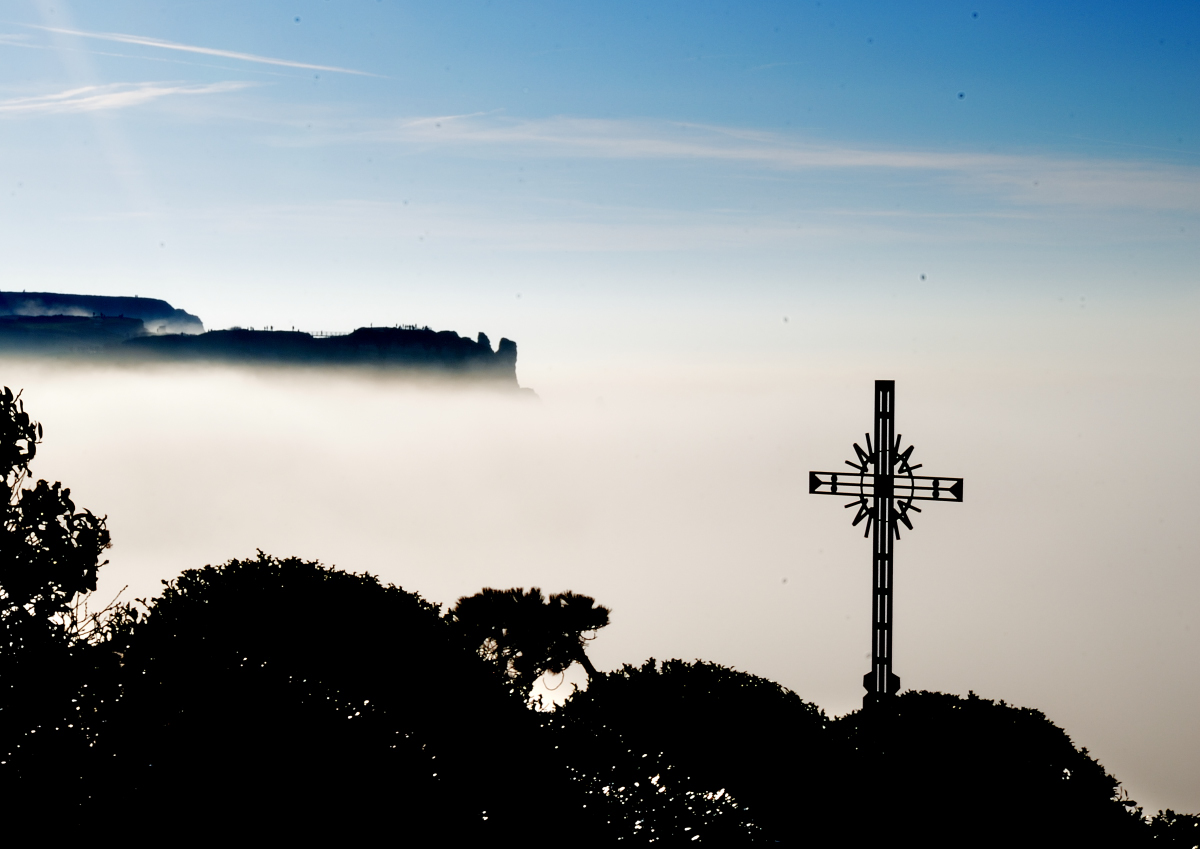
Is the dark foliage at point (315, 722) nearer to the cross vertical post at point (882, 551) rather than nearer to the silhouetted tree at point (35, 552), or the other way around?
the silhouetted tree at point (35, 552)

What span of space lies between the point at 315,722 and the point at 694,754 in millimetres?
9371

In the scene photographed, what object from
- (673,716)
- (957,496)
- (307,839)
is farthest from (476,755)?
Answer: (957,496)

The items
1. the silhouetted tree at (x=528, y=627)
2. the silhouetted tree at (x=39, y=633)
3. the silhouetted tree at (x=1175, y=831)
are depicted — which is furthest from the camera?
the silhouetted tree at (x=528, y=627)

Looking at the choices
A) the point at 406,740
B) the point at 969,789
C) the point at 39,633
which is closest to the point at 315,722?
the point at 406,740

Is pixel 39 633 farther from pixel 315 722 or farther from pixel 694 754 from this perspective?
pixel 694 754

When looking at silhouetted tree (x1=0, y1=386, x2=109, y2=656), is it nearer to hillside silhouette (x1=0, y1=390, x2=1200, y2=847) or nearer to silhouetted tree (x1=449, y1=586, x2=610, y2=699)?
hillside silhouette (x1=0, y1=390, x2=1200, y2=847)

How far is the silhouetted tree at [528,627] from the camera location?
3581 cm

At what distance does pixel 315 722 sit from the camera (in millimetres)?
22000

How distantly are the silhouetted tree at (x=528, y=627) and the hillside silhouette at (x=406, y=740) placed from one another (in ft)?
27.2

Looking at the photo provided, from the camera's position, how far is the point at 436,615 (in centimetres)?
2714

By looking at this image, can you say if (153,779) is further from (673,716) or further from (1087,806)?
(1087,806)

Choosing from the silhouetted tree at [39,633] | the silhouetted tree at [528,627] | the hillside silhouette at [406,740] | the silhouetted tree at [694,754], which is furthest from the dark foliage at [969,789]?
the silhouetted tree at [39,633]

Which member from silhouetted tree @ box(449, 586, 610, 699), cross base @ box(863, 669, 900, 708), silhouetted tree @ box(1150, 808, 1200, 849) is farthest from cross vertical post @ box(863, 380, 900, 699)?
silhouetted tree @ box(449, 586, 610, 699)

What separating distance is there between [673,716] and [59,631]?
48.3 ft
